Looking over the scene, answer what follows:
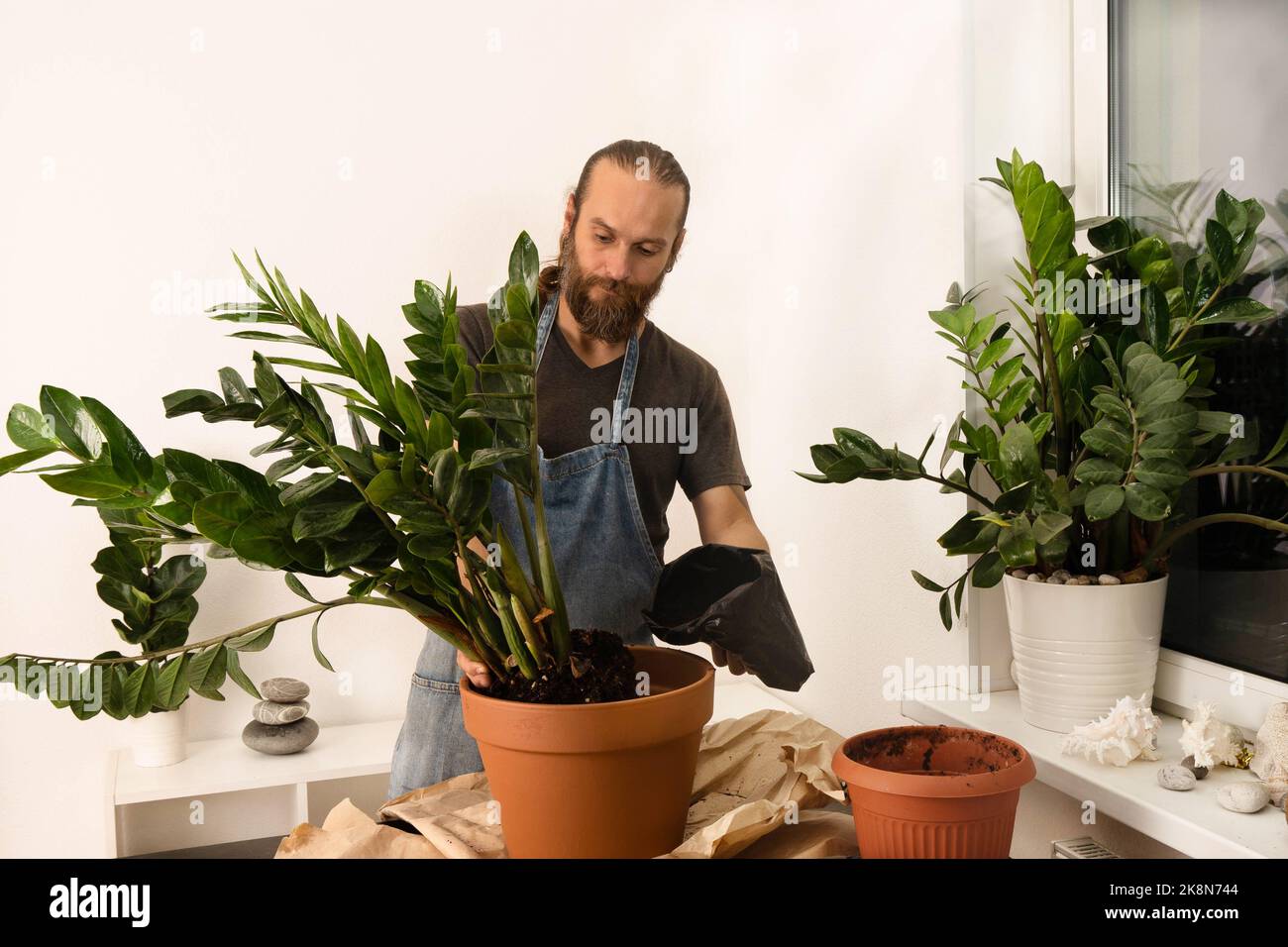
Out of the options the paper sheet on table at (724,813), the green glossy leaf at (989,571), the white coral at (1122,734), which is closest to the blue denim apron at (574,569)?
the paper sheet on table at (724,813)

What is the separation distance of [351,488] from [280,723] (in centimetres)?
113

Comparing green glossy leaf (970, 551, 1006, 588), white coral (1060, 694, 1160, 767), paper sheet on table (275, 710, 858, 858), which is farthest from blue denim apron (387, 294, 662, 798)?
white coral (1060, 694, 1160, 767)

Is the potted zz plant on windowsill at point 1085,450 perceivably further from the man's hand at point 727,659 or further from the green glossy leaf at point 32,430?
the green glossy leaf at point 32,430

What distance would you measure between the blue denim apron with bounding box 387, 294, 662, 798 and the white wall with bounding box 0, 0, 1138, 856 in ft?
1.29

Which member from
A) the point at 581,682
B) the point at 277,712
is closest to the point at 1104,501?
the point at 581,682

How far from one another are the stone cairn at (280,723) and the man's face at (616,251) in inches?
32.2

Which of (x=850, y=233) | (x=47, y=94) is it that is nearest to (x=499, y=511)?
(x=850, y=233)

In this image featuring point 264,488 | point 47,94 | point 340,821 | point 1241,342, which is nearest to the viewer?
point 264,488

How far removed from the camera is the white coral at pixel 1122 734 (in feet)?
3.05

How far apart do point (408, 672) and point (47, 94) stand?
1145 millimetres

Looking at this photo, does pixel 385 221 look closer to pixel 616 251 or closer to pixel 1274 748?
pixel 616 251

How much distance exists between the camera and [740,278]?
6.03 ft

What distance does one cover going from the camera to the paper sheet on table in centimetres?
73
